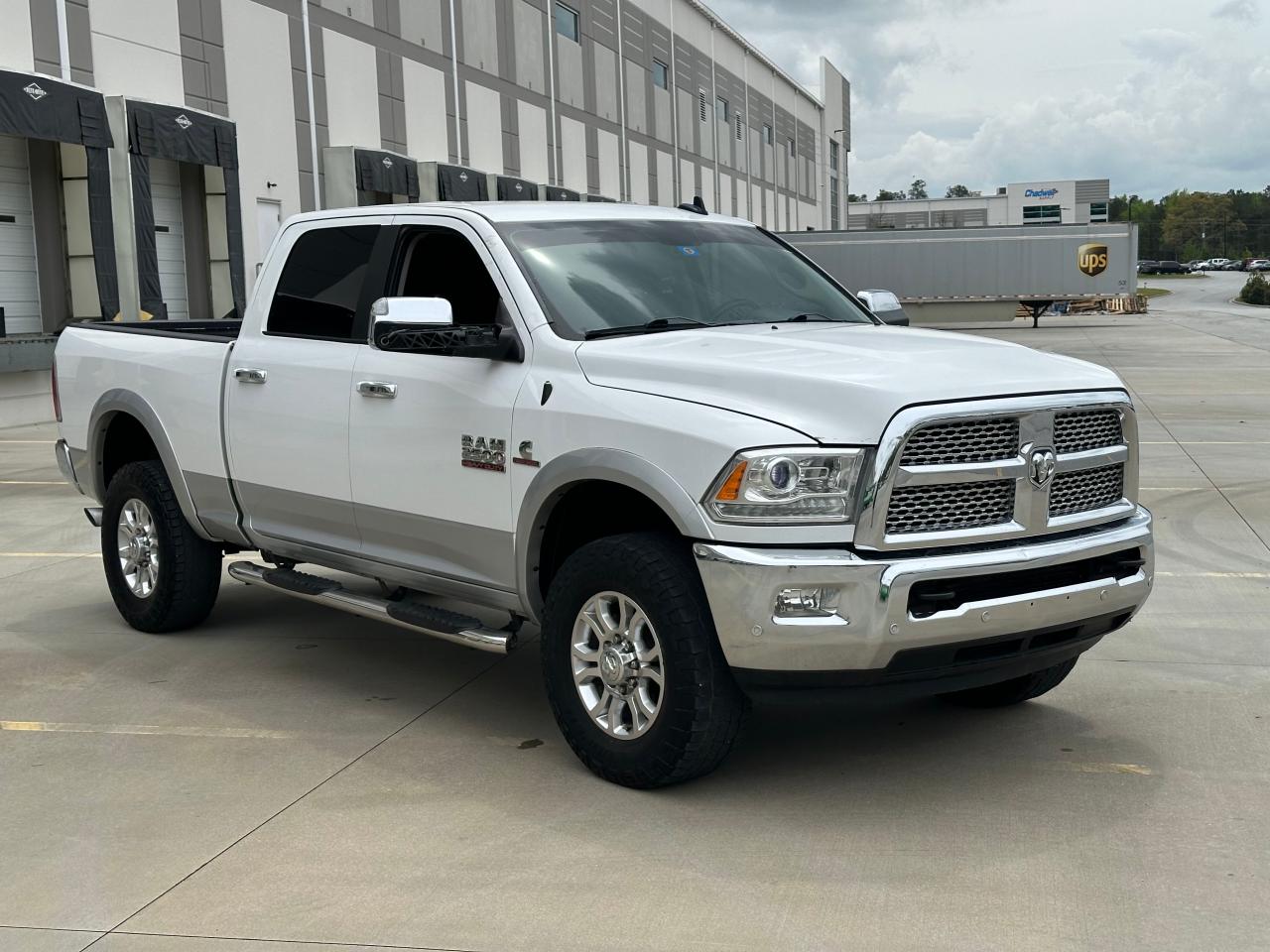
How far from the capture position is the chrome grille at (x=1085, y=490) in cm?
482

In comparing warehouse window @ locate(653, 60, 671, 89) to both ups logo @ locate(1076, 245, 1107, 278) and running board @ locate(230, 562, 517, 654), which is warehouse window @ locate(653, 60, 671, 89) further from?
running board @ locate(230, 562, 517, 654)

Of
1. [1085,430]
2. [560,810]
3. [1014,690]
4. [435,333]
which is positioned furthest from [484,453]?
[1014,690]

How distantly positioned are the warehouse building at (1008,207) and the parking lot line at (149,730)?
131 metres

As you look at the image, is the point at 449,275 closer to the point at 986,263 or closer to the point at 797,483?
the point at 797,483

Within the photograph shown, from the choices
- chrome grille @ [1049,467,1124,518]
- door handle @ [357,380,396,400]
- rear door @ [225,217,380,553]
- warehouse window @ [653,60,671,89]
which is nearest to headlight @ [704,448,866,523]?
chrome grille @ [1049,467,1124,518]

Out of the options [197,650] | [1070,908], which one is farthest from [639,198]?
[1070,908]

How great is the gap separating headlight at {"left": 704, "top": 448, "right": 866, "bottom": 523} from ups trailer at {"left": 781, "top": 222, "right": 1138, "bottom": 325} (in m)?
45.6

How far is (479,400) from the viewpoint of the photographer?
17.5 feet

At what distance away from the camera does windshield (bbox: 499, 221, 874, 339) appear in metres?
5.43

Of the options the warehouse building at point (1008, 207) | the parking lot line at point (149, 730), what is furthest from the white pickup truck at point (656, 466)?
the warehouse building at point (1008, 207)

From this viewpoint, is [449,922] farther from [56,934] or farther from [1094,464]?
[1094,464]

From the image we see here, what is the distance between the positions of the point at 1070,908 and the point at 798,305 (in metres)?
2.98

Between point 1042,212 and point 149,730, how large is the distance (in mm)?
140865

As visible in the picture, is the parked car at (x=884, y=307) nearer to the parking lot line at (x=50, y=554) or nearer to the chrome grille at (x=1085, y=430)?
the chrome grille at (x=1085, y=430)
